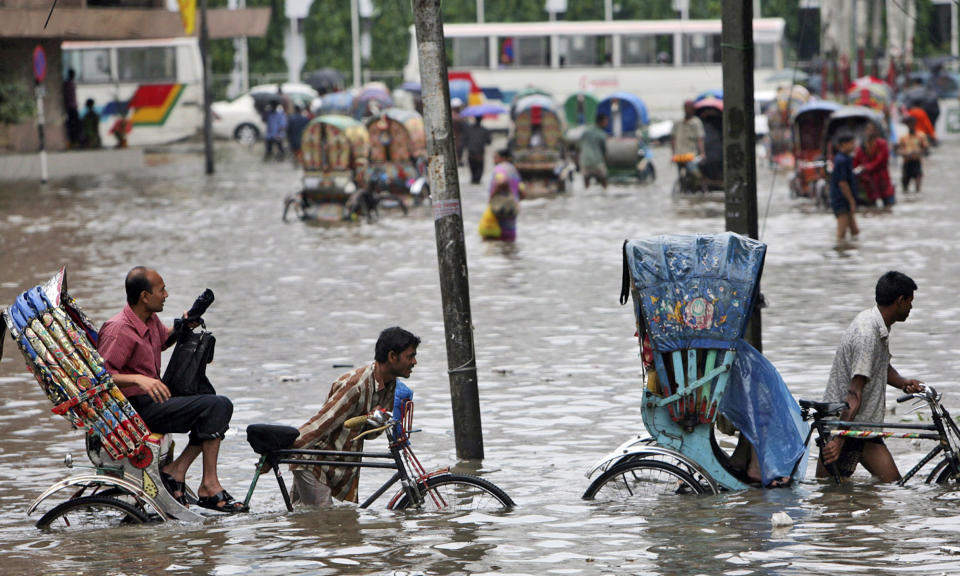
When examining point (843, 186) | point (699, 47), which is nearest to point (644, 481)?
point (843, 186)

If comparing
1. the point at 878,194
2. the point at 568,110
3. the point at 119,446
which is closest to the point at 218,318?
the point at 119,446

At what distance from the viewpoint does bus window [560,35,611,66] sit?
5144 cm

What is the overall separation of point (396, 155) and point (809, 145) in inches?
310

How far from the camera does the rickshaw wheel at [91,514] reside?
7.05 m

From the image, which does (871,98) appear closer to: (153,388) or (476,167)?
(476,167)

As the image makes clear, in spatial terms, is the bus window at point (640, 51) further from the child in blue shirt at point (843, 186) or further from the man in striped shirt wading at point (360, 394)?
the man in striped shirt wading at point (360, 394)

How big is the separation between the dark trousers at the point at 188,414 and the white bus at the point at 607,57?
4440 cm

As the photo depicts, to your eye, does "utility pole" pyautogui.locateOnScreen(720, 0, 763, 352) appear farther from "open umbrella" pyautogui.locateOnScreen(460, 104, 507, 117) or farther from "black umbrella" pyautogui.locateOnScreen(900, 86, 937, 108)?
"open umbrella" pyautogui.locateOnScreen(460, 104, 507, 117)

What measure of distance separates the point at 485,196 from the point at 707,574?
23.5m

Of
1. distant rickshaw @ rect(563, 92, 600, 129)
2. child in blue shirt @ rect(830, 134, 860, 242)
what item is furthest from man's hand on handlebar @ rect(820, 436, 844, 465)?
distant rickshaw @ rect(563, 92, 600, 129)

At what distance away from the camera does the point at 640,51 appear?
169 feet

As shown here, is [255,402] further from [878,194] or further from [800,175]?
[800,175]

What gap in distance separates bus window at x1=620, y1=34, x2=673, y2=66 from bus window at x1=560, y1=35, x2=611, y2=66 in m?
0.54

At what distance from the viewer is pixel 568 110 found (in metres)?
44.8
